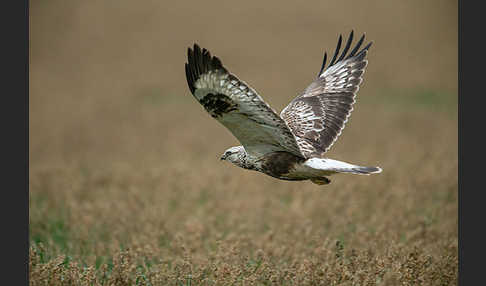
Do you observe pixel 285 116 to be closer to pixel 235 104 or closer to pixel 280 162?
pixel 280 162

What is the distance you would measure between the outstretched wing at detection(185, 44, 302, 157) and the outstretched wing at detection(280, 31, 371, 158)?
70cm

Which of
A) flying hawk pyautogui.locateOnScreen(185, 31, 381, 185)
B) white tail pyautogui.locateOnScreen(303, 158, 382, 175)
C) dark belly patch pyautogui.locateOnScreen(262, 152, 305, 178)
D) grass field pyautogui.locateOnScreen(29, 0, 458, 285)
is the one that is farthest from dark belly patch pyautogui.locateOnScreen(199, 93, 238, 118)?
grass field pyautogui.locateOnScreen(29, 0, 458, 285)

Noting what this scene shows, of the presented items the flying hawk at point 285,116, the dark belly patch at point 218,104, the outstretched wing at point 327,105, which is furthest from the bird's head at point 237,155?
the dark belly patch at point 218,104

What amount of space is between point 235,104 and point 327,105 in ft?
7.14

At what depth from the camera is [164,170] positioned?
35.5 feet

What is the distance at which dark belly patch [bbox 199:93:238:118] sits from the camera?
185 inches

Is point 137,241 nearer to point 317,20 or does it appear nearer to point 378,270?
point 378,270

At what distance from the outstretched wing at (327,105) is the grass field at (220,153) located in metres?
1.21

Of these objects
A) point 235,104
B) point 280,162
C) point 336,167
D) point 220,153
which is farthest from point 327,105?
point 220,153

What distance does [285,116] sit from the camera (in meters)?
6.54

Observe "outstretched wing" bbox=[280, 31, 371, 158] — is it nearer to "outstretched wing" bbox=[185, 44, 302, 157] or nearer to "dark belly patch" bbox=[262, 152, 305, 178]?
"dark belly patch" bbox=[262, 152, 305, 178]

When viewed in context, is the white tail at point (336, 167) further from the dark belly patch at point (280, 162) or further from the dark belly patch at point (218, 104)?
the dark belly patch at point (218, 104)

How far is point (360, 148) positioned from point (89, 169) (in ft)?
19.7

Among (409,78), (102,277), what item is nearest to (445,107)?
(409,78)
